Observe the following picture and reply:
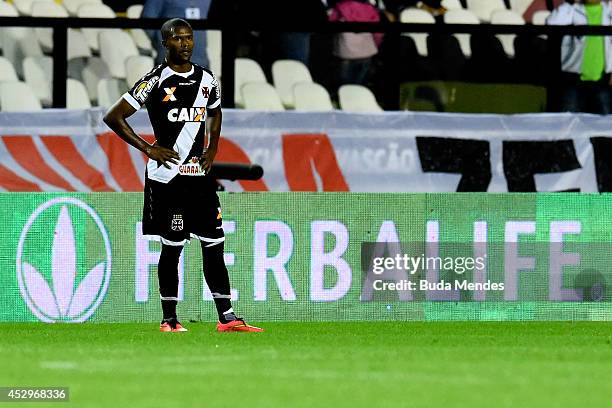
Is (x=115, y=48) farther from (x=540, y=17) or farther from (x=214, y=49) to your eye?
(x=540, y=17)

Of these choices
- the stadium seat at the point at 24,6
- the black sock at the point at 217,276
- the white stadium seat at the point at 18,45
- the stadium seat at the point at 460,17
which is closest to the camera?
the black sock at the point at 217,276

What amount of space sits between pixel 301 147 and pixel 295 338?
14.0 ft

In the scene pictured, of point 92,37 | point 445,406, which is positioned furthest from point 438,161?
point 445,406

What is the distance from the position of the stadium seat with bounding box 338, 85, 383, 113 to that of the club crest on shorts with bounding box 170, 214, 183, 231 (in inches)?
167

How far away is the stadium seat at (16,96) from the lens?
13.8m

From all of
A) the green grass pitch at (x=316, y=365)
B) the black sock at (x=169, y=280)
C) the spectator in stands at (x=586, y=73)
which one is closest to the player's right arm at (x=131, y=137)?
the black sock at (x=169, y=280)

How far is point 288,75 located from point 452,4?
2467mm

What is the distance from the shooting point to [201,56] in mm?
13703

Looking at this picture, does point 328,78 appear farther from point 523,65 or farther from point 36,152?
point 36,152

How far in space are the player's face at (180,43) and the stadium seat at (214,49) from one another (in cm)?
390

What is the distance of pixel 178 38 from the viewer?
9.74 metres

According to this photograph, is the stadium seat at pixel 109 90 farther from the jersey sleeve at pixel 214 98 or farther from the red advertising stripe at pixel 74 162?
the jersey sleeve at pixel 214 98

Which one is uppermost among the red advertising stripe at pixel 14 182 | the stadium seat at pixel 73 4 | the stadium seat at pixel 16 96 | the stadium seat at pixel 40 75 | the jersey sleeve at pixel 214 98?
the stadium seat at pixel 73 4

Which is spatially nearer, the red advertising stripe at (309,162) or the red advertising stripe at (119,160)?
the red advertising stripe at (119,160)
